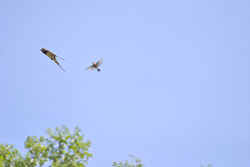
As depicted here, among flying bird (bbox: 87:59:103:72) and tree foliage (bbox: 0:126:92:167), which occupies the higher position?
flying bird (bbox: 87:59:103:72)

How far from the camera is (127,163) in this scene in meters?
30.4

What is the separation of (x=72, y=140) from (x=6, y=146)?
256 inches

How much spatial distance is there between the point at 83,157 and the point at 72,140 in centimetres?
167

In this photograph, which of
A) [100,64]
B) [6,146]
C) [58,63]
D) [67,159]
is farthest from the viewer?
[100,64]

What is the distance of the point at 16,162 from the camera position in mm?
28672

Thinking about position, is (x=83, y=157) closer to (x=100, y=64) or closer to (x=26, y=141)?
(x=26, y=141)

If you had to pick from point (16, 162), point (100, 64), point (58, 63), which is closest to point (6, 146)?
point (16, 162)

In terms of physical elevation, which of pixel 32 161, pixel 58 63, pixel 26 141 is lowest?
pixel 32 161

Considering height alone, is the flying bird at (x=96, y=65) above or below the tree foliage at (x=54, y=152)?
above

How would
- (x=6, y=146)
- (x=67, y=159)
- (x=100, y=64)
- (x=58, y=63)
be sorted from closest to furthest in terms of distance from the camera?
1. (x=67, y=159)
2. (x=6, y=146)
3. (x=58, y=63)
4. (x=100, y=64)

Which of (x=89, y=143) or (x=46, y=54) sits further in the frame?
(x=46, y=54)

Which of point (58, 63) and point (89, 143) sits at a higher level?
point (58, 63)

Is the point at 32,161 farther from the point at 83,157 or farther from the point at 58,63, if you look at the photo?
the point at 58,63

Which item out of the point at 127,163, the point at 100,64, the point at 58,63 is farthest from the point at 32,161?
the point at 100,64
